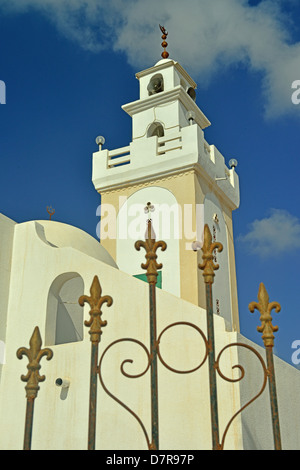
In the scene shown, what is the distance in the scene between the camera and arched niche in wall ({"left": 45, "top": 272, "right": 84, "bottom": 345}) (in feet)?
32.5

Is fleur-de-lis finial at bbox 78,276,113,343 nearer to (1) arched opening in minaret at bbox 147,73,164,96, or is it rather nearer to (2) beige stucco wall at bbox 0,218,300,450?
(2) beige stucco wall at bbox 0,218,300,450

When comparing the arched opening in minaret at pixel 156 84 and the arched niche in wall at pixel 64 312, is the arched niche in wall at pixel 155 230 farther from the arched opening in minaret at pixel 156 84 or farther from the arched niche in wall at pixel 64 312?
the arched niche in wall at pixel 64 312

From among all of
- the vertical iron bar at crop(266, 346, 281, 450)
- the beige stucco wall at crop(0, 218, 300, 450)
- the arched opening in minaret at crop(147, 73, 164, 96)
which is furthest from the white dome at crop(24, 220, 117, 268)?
the arched opening in minaret at crop(147, 73, 164, 96)

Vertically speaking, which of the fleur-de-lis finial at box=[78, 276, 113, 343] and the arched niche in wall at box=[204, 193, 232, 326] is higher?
the arched niche in wall at box=[204, 193, 232, 326]

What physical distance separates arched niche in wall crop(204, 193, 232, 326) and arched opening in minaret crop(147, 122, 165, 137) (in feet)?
11.1

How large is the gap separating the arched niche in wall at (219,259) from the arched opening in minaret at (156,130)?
3388mm

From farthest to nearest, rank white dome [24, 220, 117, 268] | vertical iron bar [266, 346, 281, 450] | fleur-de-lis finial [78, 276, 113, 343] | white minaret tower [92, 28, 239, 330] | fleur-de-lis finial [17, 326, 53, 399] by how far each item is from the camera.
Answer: white minaret tower [92, 28, 239, 330] < white dome [24, 220, 117, 268] < fleur-de-lis finial [78, 276, 113, 343] < fleur-de-lis finial [17, 326, 53, 399] < vertical iron bar [266, 346, 281, 450]

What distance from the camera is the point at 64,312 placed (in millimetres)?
11180

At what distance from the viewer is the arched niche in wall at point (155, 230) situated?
17219mm

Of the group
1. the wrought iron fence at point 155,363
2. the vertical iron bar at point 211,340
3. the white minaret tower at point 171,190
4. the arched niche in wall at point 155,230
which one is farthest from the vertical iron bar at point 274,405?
the arched niche in wall at point 155,230

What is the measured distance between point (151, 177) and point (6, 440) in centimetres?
1143

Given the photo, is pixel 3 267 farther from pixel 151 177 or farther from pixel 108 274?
pixel 151 177

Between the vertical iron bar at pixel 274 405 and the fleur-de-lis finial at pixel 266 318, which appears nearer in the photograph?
the vertical iron bar at pixel 274 405
